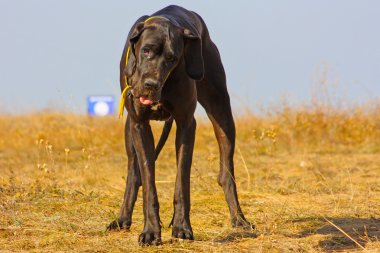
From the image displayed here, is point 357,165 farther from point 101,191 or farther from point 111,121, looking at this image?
point 111,121

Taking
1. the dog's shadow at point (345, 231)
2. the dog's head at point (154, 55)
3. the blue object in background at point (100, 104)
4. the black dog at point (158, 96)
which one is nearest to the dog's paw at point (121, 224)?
the black dog at point (158, 96)

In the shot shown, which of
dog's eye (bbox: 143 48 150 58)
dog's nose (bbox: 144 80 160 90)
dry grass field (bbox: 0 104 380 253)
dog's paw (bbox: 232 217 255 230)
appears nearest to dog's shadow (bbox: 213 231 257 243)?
dry grass field (bbox: 0 104 380 253)

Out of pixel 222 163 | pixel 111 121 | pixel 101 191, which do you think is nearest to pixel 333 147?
pixel 111 121

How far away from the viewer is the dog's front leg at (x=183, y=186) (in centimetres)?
536

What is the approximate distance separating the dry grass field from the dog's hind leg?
4.3 inches

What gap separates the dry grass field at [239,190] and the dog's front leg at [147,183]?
10 cm

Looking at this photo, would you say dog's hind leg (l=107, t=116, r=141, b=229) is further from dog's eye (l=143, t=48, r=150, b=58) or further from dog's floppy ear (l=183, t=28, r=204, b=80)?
dog's eye (l=143, t=48, r=150, b=58)

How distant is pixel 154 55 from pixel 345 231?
87.8 inches

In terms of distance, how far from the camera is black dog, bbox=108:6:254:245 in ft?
16.3

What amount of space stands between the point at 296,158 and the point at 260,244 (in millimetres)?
7225

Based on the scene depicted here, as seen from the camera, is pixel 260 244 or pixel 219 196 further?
pixel 219 196

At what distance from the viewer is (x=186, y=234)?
5383 mm

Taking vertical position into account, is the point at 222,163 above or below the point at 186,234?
above

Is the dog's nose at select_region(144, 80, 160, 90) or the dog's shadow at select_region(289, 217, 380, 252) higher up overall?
the dog's nose at select_region(144, 80, 160, 90)
